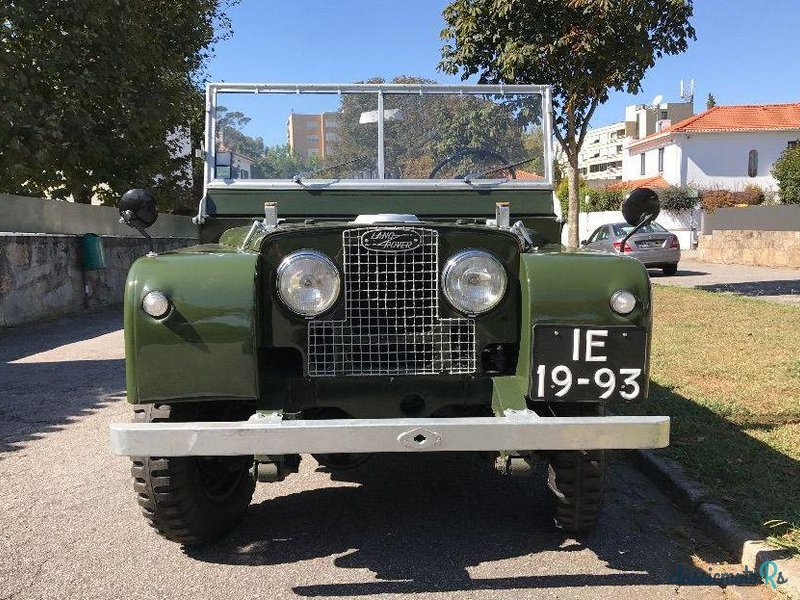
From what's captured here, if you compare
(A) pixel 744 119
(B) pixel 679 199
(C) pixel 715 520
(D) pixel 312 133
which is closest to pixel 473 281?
(C) pixel 715 520

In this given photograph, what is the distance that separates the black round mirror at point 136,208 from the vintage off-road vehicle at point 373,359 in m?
0.74

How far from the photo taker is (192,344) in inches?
120

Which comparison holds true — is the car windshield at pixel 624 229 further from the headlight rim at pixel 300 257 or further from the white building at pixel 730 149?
the white building at pixel 730 149

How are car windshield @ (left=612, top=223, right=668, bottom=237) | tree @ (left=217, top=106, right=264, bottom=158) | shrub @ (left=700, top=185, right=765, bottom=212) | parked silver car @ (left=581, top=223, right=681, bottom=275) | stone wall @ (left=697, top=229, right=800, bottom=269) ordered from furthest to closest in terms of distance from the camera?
shrub @ (left=700, top=185, right=765, bottom=212) < stone wall @ (left=697, top=229, right=800, bottom=269) < parked silver car @ (left=581, top=223, right=681, bottom=275) < car windshield @ (left=612, top=223, right=668, bottom=237) < tree @ (left=217, top=106, right=264, bottom=158)

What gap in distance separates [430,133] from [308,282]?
6.60 feet

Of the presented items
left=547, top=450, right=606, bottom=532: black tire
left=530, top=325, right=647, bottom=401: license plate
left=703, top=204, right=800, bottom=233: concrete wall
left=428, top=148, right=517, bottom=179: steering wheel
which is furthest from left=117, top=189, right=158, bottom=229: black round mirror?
left=703, top=204, right=800, bottom=233: concrete wall

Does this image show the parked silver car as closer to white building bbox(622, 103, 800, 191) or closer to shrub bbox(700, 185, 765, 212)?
shrub bbox(700, 185, 765, 212)


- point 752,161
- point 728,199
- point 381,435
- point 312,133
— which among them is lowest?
point 381,435

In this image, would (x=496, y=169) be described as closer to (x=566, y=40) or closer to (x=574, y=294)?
(x=574, y=294)

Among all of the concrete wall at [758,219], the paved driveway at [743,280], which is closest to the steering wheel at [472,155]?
the paved driveway at [743,280]

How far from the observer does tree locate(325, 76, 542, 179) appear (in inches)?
190

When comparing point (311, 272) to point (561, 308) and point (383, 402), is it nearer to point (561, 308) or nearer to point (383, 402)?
point (383, 402)

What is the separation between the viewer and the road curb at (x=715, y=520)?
325cm

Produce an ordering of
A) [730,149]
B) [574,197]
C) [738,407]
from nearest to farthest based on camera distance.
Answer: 1. [738,407]
2. [574,197]
3. [730,149]
